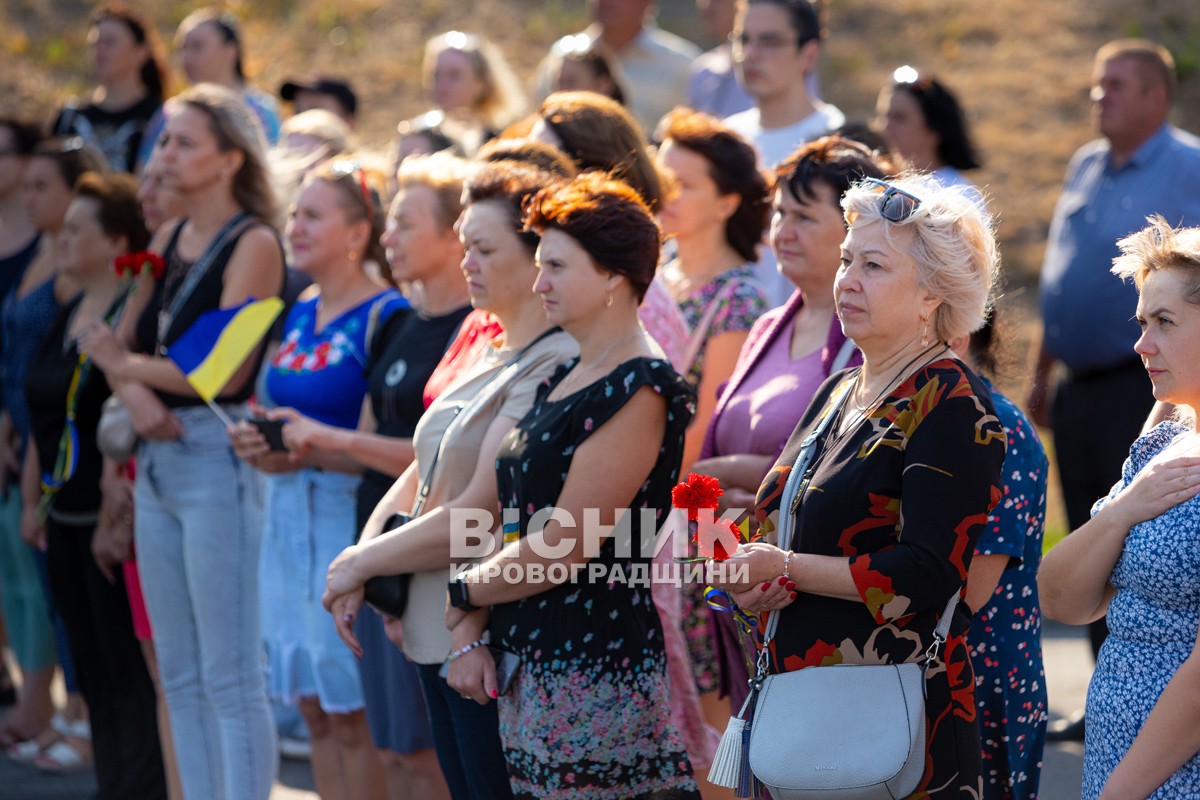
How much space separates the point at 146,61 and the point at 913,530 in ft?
19.3

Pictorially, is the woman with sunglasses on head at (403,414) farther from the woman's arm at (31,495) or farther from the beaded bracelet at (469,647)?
the woman's arm at (31,495)

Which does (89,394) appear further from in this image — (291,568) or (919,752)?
(919,752)

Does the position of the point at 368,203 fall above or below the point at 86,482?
above

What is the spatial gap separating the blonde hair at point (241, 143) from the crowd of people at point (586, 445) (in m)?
0.01

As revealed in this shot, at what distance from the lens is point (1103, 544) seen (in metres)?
2.82

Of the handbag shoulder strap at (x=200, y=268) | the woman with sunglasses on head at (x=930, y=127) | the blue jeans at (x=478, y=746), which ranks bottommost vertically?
the blue jeans at (x=478, y=746)

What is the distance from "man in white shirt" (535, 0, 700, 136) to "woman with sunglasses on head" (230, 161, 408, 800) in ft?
10.9

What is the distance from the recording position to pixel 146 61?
7398 millimetres

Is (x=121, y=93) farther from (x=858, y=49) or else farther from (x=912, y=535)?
(x=858, y=49)

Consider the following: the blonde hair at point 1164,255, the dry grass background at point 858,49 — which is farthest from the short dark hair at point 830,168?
the dry grass background at point 858,49

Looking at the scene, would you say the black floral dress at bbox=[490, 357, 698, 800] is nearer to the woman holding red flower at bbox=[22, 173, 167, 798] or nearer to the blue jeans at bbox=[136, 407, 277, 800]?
the blue jeans at bbox=[136, 407, 277, 800]

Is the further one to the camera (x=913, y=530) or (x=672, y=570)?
(x=672, y=570)

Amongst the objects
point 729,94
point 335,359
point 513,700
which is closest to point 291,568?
point 335,359

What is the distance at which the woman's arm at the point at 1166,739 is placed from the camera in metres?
2.61
